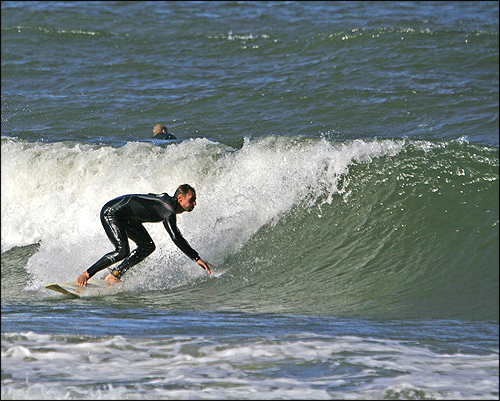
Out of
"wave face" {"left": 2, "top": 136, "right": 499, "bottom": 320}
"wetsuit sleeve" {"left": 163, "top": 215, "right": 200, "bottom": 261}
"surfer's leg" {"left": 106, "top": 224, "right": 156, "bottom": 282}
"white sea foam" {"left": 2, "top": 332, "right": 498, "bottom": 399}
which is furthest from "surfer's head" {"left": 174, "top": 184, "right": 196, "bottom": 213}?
"white sea foam" {"left": 2, "top": 332, "right": 498, "bottom": 399}

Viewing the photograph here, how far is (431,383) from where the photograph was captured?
411cm

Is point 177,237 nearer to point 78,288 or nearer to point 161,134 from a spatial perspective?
point 78,288

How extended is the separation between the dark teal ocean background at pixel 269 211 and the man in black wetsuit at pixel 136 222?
0.32 metres

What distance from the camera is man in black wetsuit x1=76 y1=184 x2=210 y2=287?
6488mm

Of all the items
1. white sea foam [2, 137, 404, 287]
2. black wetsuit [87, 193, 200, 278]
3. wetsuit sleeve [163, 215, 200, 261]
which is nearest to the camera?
wetsuit sleeve [163, 215, 200, 261]

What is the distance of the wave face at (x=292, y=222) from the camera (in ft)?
21.7

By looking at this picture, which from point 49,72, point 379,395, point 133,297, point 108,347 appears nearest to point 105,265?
point 133,297

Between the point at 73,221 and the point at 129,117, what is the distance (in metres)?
4.56

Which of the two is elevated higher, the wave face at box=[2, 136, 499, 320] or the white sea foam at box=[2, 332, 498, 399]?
the wave face at box=[2, 136, 499, 320]

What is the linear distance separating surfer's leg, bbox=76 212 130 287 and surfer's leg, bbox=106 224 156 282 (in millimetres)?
113

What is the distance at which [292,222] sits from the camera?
8211 mm

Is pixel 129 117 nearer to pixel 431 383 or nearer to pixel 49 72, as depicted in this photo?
pixel 49 72

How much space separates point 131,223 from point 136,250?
1.05ft

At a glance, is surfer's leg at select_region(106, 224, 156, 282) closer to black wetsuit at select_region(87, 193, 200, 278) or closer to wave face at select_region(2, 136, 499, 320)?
black wetsuit at select_region(87, 193, 200, 278)
